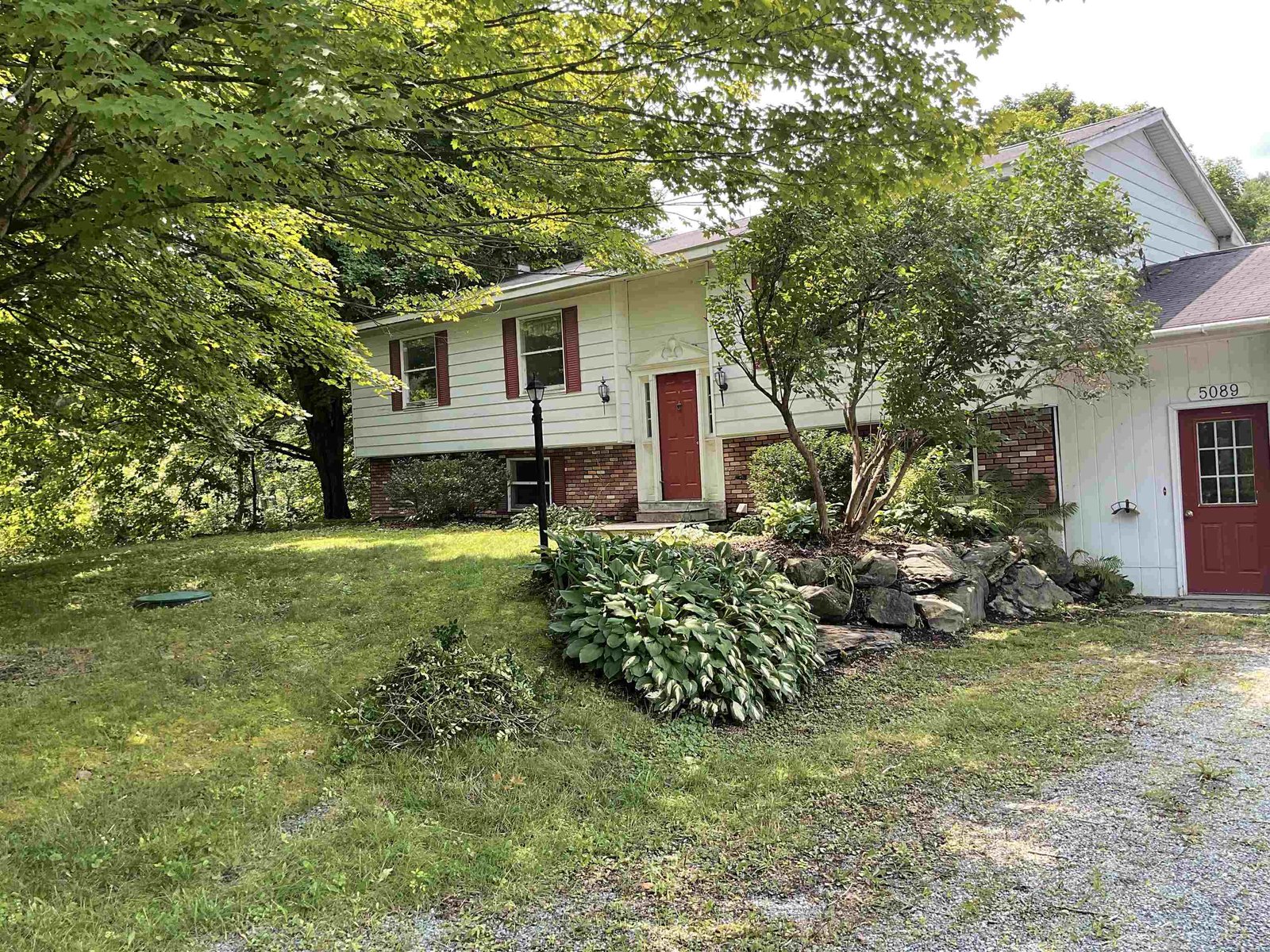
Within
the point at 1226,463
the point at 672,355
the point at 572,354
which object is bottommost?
the point at 1226,463

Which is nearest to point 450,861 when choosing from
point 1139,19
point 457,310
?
point 1139,19

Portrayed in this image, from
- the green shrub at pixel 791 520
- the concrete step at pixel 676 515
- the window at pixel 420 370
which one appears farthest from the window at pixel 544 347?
the green shrub at pixel 791 520

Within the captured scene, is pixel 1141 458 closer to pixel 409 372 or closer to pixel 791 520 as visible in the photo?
pixel 791 520

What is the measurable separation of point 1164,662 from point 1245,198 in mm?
25725

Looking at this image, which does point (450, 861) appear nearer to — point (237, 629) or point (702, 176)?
point (237, 629)

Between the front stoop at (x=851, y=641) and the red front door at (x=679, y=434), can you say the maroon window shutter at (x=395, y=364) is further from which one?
the front stoop at (x=851, y=641)

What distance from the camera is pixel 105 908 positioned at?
3039mm

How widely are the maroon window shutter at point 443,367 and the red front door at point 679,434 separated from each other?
465 centimetres

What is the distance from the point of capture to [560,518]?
13477 millimetres

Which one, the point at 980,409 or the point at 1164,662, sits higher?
the point at 980,409

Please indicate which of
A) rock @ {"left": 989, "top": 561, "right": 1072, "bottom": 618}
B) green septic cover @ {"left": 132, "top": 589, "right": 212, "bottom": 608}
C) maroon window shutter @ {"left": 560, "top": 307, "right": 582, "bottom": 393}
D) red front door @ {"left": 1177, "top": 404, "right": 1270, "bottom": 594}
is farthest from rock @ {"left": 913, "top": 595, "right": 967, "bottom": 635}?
maroon window shutter @ {"left": 560, "top": 307, "right": 582, "bottom": 393}

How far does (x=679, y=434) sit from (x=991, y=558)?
569 centimetres

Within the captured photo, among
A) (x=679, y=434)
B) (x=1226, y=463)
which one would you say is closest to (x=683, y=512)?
(x=679, y=434)

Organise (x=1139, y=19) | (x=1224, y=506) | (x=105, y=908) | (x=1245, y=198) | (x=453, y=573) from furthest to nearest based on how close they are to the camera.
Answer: (x=1245, y=198), (x=1224, y=506), (x=453, y=573), (x=1139, y=19), (x=105, y=908)
